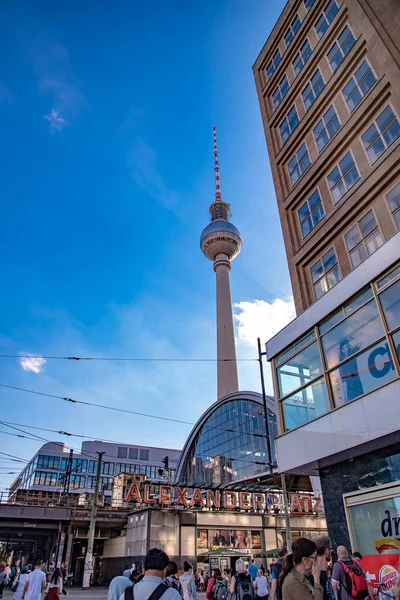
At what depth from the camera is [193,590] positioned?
10.0 metres

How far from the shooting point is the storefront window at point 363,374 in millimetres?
10859

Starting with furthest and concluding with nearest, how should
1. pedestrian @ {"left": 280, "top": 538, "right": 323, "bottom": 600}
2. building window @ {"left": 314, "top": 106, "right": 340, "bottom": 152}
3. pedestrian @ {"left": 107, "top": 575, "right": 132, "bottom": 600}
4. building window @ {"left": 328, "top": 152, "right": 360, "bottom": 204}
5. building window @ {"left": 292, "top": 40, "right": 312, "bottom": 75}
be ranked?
building window @ {"left": 292, "top": 40, "right": 312, "bottom": 75}
building window @ {"left": 314, "top": 106, "right": 340, "bottom": 152}
building window @ {"left": 328, "top": 152, "right": 360, "bottom": 204}
pedestrian @ {"left": 107, "top": 575, "right": 132, "bottom": 600}
pedestrian @ {"left": 280, "top": 538, "right": 323, "bottom": 600}

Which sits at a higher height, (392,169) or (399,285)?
(392,169)

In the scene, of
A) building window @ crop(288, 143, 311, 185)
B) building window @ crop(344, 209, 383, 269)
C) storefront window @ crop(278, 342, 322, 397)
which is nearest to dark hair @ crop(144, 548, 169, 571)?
storefront window @ crop(278, 342, 322, 397)

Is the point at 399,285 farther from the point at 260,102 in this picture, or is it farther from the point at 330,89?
the point at 260,102

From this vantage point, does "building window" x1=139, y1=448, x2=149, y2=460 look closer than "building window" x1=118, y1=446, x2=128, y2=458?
No

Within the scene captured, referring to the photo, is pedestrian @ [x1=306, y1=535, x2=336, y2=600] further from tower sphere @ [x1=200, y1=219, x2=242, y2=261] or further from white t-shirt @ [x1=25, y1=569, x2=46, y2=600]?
tower sphere @ [x1=200, y1=219, x2=242, y2=261]

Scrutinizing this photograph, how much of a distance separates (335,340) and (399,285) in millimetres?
2687

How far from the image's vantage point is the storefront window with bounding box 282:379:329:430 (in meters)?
12.9

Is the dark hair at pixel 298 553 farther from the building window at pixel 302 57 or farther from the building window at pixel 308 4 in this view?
the building window at pixel 308 4

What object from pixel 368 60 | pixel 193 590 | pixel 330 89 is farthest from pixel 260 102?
pixel 193 590

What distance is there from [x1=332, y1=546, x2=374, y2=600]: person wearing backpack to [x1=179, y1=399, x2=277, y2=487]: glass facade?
36.9 m

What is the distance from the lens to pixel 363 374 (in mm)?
11539

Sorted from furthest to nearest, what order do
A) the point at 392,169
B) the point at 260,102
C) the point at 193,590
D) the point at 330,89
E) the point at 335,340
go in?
the point at 260,102 < the point at 330,89 < the point at 392,169 < the point at 335,340 < the point at 193,590
